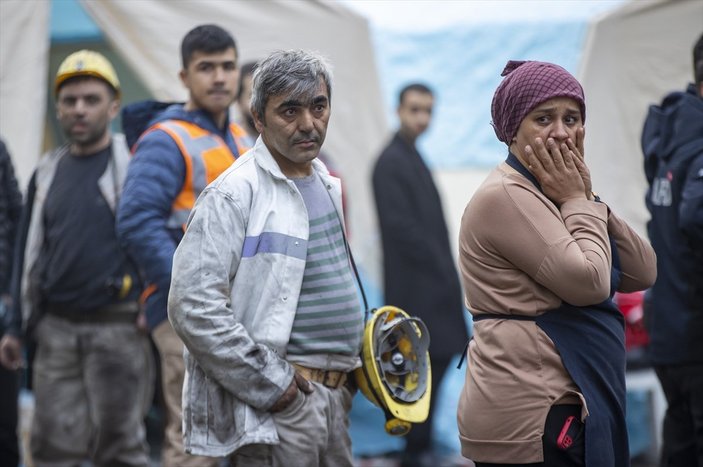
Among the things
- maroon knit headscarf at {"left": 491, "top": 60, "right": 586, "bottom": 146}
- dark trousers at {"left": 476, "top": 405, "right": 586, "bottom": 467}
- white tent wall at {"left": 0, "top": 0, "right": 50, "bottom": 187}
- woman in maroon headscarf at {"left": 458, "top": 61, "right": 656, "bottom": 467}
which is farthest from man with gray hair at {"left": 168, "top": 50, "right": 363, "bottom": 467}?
white tent wall at {"left": 0, "top": 0, "right": 50, "bottom": 187}

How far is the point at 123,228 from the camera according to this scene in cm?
441

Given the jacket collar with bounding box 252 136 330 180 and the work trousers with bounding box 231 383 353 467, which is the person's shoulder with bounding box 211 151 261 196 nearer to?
the jacket collar with bounding box 252 136 330 180

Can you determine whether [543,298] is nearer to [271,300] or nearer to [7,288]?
[271,300]

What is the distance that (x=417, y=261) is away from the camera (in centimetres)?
711

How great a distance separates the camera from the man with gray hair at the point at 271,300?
3.33 m

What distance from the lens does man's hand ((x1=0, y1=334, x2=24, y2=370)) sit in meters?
5.37

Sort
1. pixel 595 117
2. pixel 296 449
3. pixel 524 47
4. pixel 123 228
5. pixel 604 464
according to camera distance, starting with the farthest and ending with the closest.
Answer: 1. pixel 524 47
2. pixel 595 117
3. pixel 123 228
4. pixel 296 449
5. pixel 604 464

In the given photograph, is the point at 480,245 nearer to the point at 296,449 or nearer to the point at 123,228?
the point at 296,449

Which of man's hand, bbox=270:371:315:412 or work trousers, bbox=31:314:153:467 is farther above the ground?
man's hand, bbox=270:371:315:412

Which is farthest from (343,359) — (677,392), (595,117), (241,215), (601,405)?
(595,117)

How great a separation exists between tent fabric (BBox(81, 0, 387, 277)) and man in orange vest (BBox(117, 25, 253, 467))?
1.79 m

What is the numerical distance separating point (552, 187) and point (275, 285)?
3.08ft

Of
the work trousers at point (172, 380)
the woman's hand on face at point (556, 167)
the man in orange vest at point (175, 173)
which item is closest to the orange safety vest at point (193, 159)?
the man in orange vest at point (175, 173)

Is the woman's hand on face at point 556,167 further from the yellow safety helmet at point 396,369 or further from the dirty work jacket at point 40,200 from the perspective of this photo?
the dirty work jacket at point 40,200
